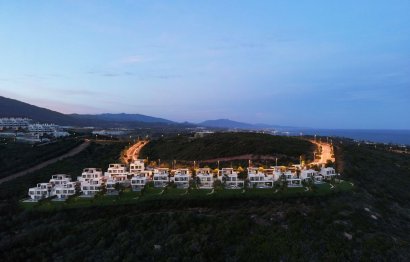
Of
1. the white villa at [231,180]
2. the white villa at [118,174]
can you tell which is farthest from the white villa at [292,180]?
the white villa at [118,174]

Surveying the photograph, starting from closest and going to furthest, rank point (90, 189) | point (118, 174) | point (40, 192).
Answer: point (90, 189)
point (40, 192)
point (118, 174)

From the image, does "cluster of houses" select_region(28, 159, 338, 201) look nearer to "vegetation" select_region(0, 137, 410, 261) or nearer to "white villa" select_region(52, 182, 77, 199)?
"white villa" select_region(52, 182, 77, 199)

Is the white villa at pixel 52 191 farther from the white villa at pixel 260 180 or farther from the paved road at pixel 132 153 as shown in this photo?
the paved road at pixel 132 153

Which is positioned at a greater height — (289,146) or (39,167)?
(289,146)

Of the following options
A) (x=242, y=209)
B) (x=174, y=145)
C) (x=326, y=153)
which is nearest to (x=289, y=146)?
(x=326, y=153)

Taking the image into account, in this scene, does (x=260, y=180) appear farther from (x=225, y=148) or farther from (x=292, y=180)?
(x=225, y=148)

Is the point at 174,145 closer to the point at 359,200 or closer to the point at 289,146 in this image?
the point at 289,146

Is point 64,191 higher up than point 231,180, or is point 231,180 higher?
point 231,180

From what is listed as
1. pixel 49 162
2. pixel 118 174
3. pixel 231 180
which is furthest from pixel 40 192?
pixel 49 162
